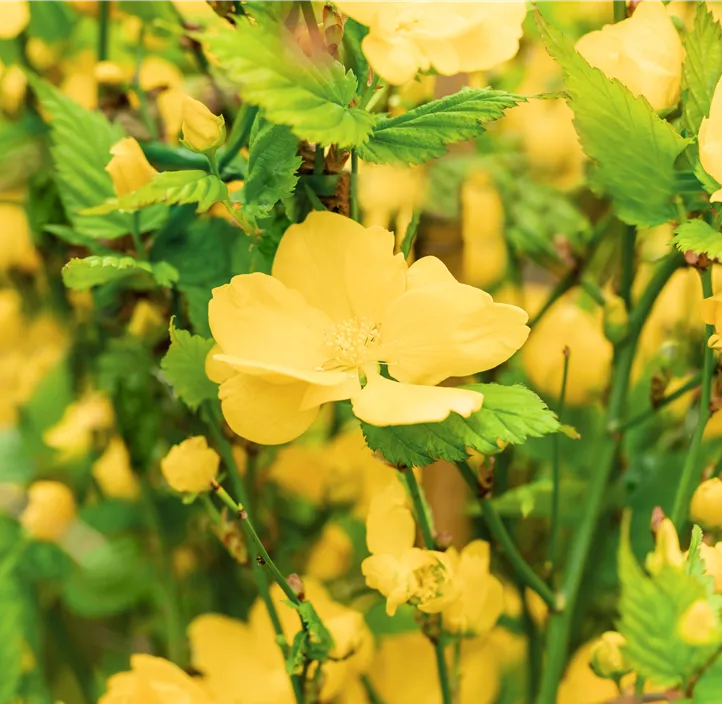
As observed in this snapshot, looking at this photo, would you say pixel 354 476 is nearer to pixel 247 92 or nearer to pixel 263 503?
pixel 263 503

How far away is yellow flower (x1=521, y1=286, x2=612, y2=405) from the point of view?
1.52 ft

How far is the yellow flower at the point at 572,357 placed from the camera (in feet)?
1.52

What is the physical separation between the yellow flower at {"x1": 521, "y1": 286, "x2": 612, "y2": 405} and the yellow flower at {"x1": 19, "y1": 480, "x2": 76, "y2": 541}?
28 centimetres

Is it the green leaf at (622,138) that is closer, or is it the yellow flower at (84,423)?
the green leaf at (622,138)

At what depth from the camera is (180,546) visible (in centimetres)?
52

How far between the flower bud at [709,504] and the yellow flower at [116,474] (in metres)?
0.34

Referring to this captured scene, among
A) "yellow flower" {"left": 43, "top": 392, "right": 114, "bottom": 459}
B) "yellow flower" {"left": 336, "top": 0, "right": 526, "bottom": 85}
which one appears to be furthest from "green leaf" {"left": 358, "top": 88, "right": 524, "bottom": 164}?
"yellow flower" {"left": 43, "top": 392, "right": 114, "bottom": 459}

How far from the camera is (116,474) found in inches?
21.5

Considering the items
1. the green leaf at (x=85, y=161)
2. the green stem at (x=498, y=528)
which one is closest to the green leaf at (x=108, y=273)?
the green leaf at (x=85, y=161)

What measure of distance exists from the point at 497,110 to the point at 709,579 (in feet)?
0.49

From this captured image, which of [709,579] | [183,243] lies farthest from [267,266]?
[709,579]

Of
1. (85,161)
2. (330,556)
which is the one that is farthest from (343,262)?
(330,556)

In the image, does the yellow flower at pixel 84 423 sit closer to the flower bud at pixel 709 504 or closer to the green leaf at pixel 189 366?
the green leaf at pixel 189 366

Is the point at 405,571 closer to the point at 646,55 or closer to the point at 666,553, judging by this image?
the point at 666,553
